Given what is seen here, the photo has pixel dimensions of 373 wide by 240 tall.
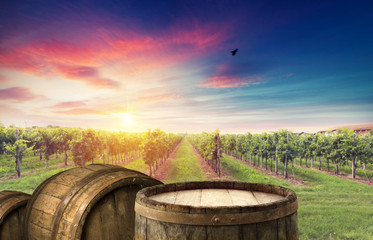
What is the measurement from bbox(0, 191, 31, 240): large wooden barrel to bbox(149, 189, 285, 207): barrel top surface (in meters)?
1.97

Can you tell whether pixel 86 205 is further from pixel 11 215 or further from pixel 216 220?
pixel 11 215

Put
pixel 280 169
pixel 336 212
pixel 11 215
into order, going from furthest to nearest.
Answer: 1. pixel 280 169
2. pixel 336 212
3. pixel 11 215

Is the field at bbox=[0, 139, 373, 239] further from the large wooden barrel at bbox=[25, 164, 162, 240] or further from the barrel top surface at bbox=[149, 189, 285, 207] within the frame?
the large wooden barrel at bbox=[25, 164, 162, 240]

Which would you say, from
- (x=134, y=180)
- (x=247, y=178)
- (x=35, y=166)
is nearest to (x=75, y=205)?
(x=134, y=180)

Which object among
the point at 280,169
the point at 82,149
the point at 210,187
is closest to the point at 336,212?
the point at 210,187

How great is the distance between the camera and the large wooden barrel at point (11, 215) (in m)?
2.98

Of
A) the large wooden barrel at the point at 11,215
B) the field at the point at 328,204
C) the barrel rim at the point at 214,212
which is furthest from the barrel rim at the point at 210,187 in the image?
the field at the point at 328,204

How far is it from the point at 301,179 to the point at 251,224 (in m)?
22.5

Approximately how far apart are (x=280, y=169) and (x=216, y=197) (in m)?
27.1

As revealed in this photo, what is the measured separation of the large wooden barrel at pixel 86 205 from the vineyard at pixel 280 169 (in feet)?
29.9

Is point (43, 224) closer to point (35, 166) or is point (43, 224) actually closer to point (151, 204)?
point (151, 204)

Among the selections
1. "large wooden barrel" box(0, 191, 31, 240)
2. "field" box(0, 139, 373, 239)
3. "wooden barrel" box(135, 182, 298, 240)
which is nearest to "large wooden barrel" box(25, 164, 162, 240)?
"wooden barrel" box(135, 182, 298, 240)

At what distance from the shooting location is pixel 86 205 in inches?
83.5

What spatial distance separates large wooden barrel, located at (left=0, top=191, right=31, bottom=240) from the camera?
9.77 ft
